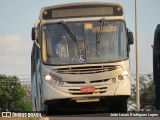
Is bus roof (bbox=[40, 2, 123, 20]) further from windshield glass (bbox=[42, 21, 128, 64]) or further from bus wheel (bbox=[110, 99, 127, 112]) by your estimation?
bus wheel (bbox=[110, 99, 127, 112])

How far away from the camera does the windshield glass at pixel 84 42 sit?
45.5ft

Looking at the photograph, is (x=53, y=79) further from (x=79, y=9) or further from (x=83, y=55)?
(x=79, y=9)

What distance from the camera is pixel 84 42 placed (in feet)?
45.9

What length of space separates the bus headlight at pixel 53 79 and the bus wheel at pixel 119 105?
190cm

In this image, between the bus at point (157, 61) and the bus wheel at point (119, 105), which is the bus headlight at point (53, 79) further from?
the bus at point (157, 61)

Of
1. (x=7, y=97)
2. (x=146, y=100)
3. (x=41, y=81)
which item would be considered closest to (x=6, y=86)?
(x=7, y=97)

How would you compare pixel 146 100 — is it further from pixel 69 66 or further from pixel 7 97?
pixel 69 66

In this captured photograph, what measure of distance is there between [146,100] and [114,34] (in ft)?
89.7

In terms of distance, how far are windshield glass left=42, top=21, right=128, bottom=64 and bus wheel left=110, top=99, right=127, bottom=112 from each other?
4.80 ft

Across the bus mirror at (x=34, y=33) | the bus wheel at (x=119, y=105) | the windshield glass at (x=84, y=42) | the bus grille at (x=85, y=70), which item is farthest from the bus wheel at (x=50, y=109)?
the bus mirror at (x=34, y=33)

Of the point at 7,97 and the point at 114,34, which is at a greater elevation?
the point at 114,34

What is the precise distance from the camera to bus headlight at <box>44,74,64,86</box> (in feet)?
45.2

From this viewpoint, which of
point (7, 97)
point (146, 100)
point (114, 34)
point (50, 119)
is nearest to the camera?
point (50, 119)

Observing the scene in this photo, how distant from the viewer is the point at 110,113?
14.1m
